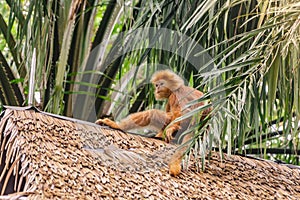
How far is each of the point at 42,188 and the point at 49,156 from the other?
0.40 m

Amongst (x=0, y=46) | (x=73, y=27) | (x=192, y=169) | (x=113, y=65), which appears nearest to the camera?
(x=192, y=169)

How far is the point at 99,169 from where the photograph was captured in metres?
3.93

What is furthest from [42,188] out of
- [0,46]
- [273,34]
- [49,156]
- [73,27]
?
[0,46]

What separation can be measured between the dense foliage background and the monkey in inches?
5.4

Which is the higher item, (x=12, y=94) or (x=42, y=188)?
(x=12, y=94)

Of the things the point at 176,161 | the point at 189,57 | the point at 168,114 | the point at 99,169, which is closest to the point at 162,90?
the point at 168,114

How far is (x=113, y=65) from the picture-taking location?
6676 mm

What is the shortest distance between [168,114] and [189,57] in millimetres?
892

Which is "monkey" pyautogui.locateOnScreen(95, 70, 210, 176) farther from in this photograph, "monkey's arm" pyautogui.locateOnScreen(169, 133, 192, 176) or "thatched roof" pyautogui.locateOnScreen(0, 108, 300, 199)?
"thatched roof" pyautogui.locateOnScreen(0, 108, 300, 199)

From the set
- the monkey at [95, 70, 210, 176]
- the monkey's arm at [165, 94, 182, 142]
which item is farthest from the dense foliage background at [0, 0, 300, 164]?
the monkey's arm at [165, 94, 182, 142]

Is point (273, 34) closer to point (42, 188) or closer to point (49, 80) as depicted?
point (42, 188)

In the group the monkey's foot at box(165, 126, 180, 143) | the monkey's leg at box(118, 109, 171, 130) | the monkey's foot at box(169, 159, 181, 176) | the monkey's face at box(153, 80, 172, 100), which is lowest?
the monkey's foot at box(169, 159, 181, 176)

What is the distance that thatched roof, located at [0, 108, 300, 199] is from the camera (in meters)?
3.60

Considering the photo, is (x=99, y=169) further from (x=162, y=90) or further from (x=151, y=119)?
(x=162, y=90)
